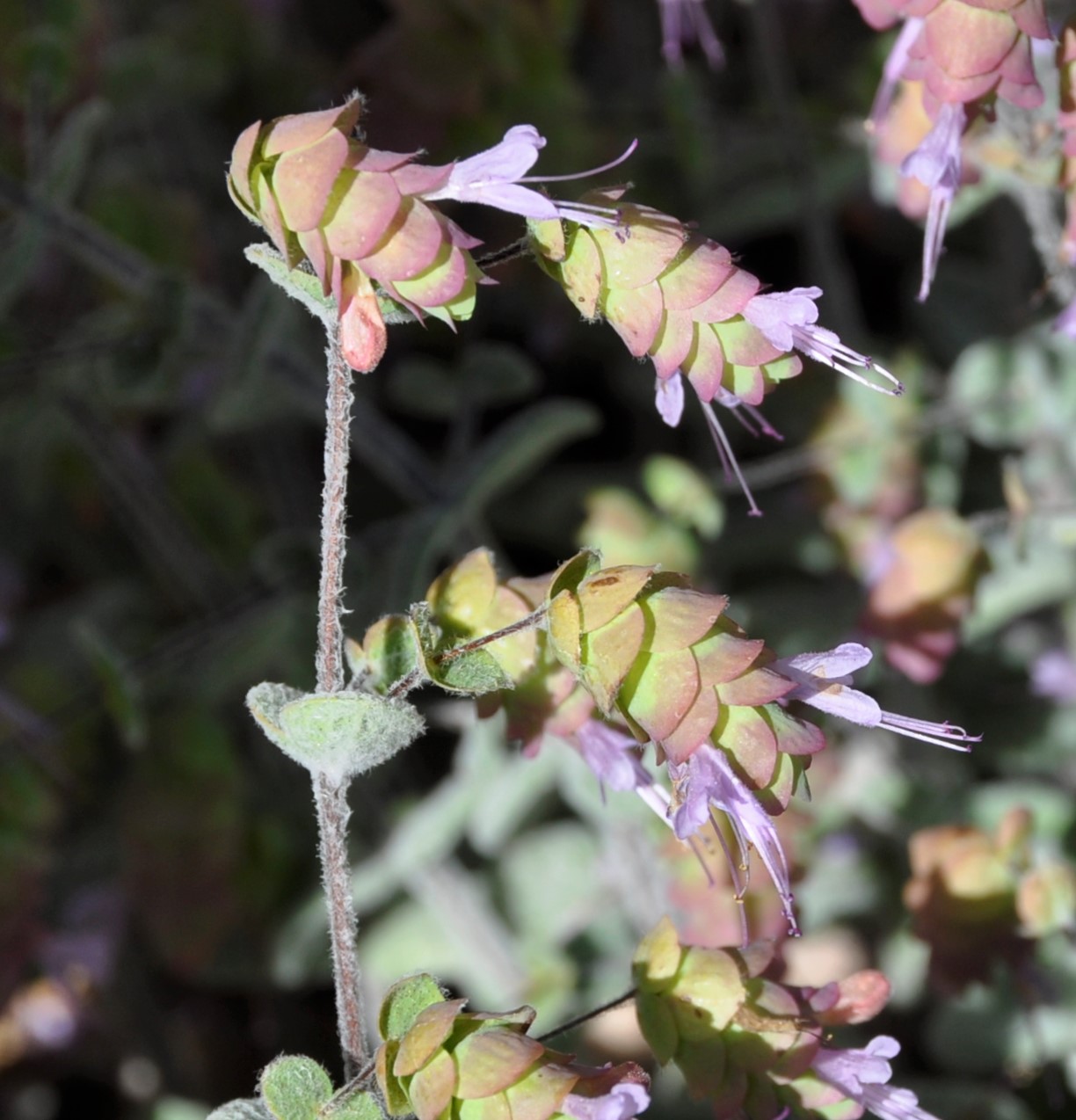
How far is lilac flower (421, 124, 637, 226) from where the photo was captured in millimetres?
794

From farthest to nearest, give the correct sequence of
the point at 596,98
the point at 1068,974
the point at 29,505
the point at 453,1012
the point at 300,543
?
the point at 596,98 → the point at 29,505 → the point at 1068,974 → the point at 300,543 → the point at 453,1012

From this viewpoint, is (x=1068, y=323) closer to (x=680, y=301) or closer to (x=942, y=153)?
(x=942, y=153)

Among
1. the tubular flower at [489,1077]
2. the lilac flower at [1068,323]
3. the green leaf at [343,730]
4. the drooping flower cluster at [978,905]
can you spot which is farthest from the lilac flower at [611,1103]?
the lilac flower at [1068,323]

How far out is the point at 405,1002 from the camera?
874 mm

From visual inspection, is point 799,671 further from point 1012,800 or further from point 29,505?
point 29,505

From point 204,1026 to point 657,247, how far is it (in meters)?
1.52

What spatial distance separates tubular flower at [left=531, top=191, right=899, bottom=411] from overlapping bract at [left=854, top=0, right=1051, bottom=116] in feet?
0.80

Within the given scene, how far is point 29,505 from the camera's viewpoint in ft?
6.48

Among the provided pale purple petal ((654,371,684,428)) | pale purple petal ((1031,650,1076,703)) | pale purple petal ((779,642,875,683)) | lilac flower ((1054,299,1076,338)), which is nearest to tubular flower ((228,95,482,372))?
pale purple petal ((654,371,684,428))

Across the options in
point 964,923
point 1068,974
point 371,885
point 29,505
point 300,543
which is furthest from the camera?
point 29,505

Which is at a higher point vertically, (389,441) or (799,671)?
(799,671)

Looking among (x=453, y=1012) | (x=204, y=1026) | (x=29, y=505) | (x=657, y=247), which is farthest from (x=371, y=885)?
(x=657, y=247)

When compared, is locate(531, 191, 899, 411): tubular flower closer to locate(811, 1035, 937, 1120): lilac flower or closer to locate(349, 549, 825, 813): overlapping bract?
locate(349, 549, 825, 813): overlapping bract

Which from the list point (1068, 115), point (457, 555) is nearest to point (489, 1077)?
point (1068, 115)
